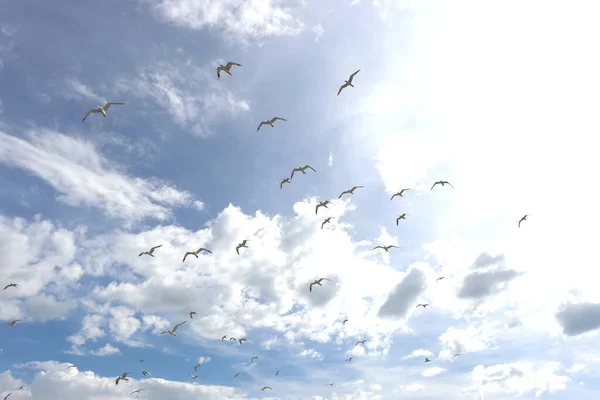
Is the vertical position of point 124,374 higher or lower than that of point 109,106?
lower

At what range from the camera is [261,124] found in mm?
58031

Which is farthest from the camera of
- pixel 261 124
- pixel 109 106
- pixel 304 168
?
pixel 304 168

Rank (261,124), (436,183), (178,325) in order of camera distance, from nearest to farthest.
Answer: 1. (261,124)
2. (436,183)
3. (178,325)

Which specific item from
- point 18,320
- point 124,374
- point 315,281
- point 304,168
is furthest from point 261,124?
point 18,320

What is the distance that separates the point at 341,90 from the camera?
5419 centimetres

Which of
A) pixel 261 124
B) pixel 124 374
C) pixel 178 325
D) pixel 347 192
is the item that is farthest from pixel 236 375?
pixel 261 124

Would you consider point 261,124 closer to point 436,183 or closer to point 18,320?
point 436,183

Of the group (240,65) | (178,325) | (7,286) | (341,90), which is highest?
(341,90)

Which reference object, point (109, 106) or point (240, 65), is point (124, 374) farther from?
point (240, 65)

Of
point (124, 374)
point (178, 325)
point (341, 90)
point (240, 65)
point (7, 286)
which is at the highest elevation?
point (341, 90)

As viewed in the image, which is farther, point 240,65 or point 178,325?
point 178,325

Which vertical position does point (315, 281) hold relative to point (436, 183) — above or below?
below

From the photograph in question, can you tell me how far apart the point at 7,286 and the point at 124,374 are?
104 ft

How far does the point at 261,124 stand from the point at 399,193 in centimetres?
3059
